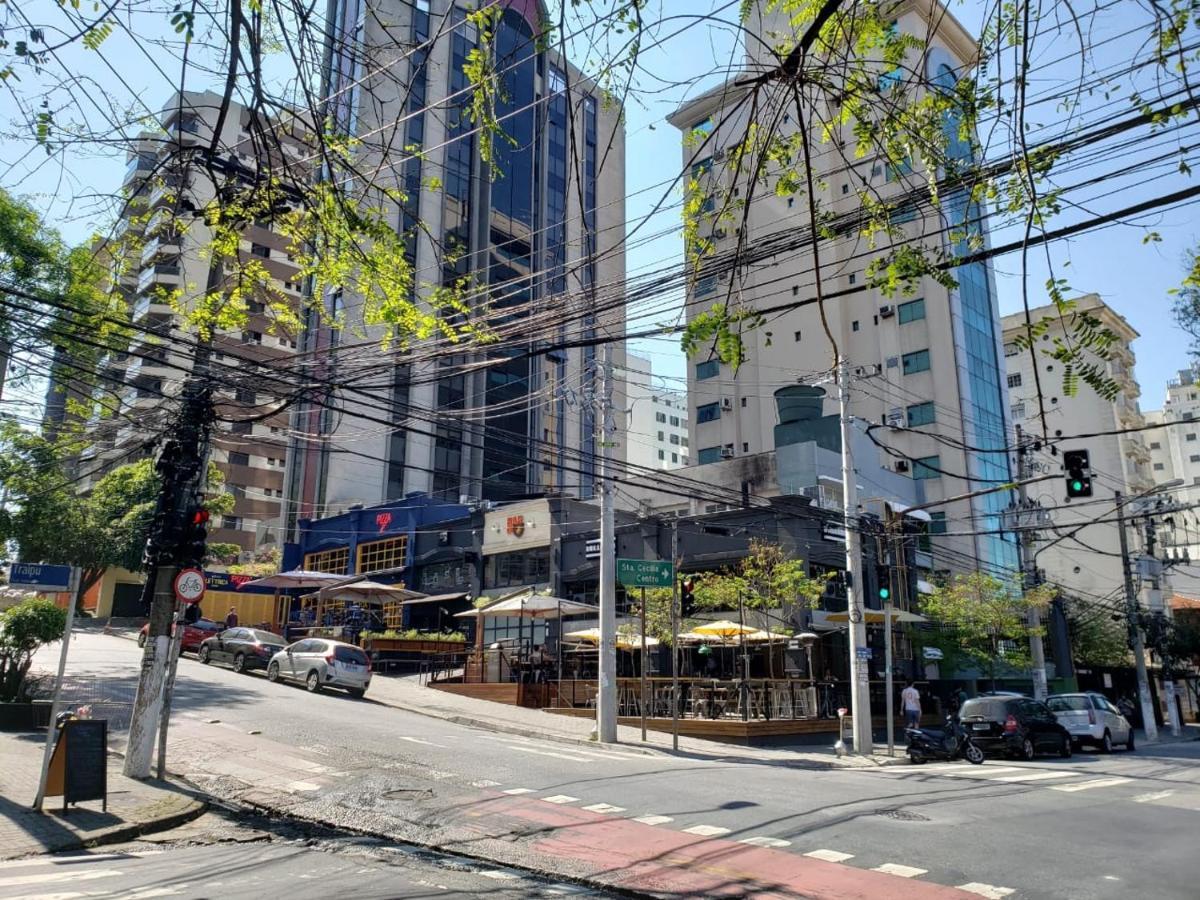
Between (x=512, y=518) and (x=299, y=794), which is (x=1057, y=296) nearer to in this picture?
(x=299, y=794)

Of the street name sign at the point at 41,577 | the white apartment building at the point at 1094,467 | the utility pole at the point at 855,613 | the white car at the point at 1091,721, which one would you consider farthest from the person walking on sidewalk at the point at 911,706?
the white apartment building at the point at 1094,467

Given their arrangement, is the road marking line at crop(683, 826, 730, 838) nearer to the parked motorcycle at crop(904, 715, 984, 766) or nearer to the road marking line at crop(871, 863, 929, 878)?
the road marking line at crop(871, 863, 929, 878)

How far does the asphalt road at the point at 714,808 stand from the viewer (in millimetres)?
7852

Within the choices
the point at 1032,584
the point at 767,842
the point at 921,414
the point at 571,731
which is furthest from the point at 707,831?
the point at 921,414

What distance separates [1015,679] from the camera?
122 ft

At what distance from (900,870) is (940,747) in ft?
43.4

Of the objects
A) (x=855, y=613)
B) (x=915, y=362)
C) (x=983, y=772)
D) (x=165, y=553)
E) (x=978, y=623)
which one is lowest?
(x=983, y=772)

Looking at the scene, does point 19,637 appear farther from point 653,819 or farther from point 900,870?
point 900,870

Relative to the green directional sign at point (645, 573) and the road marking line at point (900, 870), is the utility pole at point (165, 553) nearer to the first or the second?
the green directional sign at point (645, 573)

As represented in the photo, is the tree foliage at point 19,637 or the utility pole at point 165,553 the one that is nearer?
the utility pole at point 165,553

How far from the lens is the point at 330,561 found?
47.3 metres

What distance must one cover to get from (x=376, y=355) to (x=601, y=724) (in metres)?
10.5

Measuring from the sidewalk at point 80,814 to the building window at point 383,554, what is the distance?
2920cm

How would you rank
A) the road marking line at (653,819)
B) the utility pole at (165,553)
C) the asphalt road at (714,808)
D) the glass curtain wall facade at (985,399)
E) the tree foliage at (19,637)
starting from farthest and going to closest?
the glass curtain wall facade at (985,399)
the tree foliage at (19,637)
the utility pole at (165,553)
the road marking line at (653,819)
the asphalt road at (714,808)
